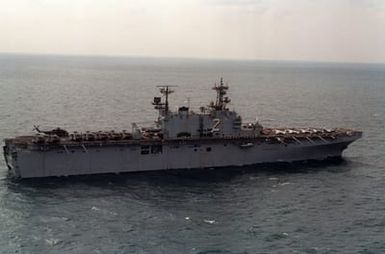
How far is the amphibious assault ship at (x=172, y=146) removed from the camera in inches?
2446

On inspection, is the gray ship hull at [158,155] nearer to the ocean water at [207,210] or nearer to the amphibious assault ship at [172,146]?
the amphibious assault ship at [172,146]

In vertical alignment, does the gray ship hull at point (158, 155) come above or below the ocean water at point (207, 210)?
above

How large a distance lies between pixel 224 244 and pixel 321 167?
31.3m

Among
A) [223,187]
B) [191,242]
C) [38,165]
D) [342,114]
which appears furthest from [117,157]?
[342,114]

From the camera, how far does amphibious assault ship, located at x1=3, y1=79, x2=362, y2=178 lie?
62125mm

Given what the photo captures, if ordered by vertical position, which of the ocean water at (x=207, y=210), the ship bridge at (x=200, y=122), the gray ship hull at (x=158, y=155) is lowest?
the ocean water at (x=207, y=210)

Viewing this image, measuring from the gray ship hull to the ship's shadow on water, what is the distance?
103cm

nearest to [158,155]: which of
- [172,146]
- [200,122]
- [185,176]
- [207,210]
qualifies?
[172,146]

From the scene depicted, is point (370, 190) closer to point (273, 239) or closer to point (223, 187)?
point (223, 187)

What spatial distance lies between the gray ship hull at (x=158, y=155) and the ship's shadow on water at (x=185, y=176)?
3.39 feet

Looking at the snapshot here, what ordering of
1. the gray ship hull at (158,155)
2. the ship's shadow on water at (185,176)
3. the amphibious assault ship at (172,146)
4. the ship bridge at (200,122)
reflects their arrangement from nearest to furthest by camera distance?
the ship's shadow on water at (185,176), the gray ship hull at (158,155), the amphibious assault ship at (172,146), the ship bridge at (200,122)

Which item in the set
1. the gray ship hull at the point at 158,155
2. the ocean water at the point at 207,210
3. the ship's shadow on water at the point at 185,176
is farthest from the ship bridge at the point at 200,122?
the ocean water at the point at 207,210

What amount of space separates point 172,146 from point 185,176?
4.88 metres

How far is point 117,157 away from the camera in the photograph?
65188 millimetres
